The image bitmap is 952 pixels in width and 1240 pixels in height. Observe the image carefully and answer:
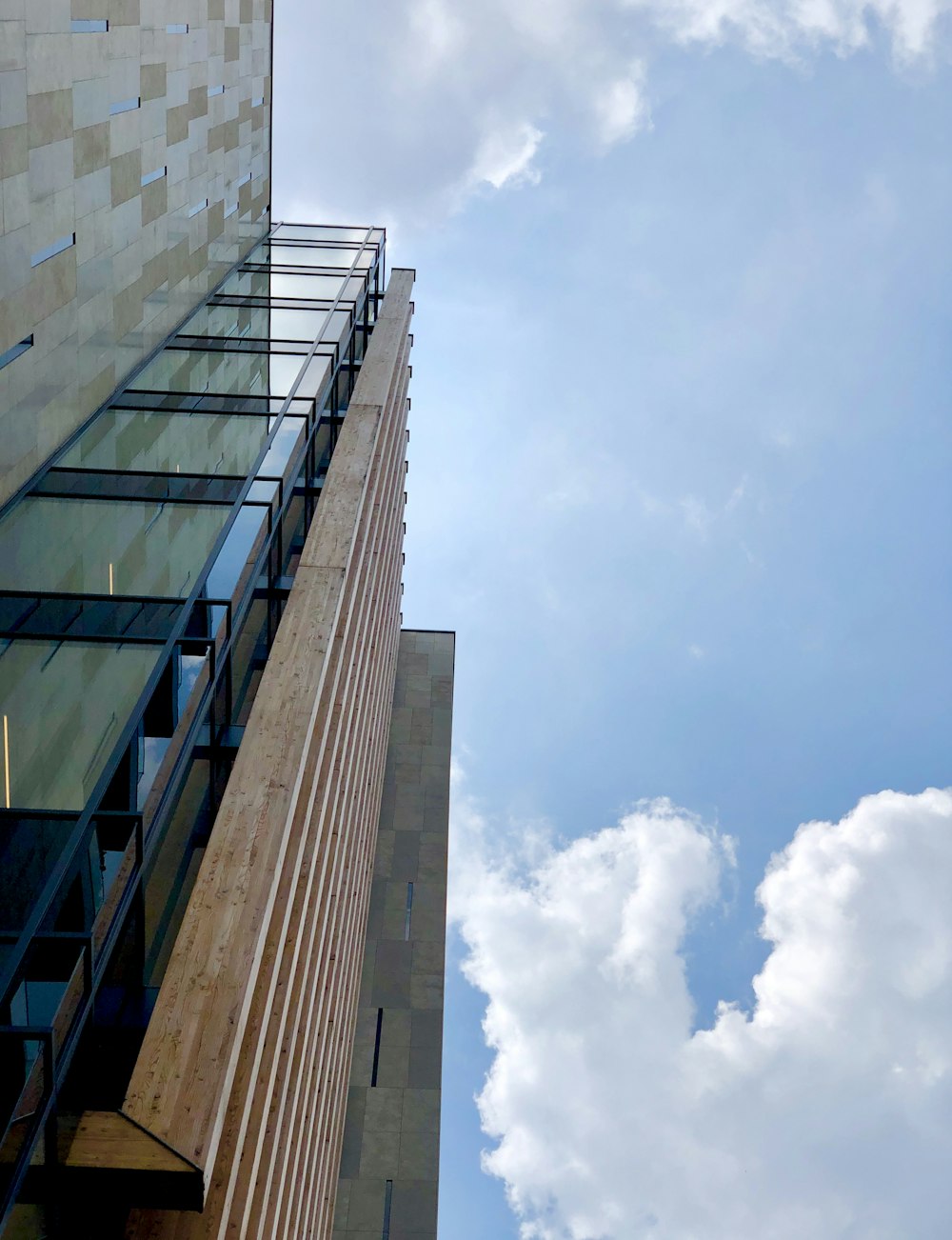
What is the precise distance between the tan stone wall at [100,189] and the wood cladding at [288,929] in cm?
469

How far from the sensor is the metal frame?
7.81 m

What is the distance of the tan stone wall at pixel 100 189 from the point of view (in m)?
13.1

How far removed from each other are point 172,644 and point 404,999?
2659cm

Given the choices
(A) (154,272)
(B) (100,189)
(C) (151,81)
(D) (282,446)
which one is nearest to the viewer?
(B) (100,189)

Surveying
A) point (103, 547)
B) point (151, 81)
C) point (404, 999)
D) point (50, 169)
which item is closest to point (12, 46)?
point (50, 169)

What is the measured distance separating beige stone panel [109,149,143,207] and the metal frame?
2.83 m

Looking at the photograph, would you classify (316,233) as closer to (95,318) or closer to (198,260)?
(198,260)

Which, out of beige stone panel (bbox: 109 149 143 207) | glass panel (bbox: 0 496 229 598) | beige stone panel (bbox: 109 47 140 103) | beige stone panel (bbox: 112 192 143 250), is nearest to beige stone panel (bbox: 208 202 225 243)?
beige stone panel (bbox: 109 149 143 207)

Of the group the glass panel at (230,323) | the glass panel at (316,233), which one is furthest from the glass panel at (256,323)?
the glass panel at (316,233)

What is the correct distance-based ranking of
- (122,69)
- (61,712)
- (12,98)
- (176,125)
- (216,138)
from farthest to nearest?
(216,138) < (176,125) < (122,69) < (12,98) < (61,712)

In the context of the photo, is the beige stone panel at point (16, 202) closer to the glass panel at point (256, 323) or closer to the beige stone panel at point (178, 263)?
the beige stone panel at point (178, 263)

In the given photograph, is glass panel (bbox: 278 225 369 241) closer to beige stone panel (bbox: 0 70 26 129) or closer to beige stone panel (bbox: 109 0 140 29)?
beige stone panel (bbox: 109 0 140 29)

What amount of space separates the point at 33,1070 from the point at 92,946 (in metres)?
1.26

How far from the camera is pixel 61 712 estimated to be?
9469 mm
